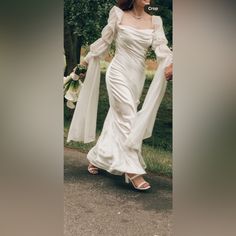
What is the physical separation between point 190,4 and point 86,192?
90.0 inches

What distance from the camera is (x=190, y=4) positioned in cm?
480

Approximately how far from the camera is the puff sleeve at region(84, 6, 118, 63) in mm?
4855

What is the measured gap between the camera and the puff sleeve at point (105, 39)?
4.86 metres

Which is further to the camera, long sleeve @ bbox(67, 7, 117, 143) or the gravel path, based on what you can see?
long sleeve @ bbox(67, 7, 117, 143)

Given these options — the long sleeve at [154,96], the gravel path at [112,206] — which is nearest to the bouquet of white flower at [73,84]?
the gravel path at [112,206]

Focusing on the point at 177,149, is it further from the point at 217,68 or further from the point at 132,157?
the point at 217,68

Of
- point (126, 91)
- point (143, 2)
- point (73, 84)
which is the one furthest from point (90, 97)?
point (143, 2)

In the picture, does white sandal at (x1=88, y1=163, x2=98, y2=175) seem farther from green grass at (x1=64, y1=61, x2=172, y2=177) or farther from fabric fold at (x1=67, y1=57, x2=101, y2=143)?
green grass at (x1=64, y1=61, x2=172, y2=177)

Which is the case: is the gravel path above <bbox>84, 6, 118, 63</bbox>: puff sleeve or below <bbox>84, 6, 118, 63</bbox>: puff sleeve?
below

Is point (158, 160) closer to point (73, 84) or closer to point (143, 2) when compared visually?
point (73, 84)

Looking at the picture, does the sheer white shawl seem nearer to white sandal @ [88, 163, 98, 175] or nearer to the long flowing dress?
the long flowing dress

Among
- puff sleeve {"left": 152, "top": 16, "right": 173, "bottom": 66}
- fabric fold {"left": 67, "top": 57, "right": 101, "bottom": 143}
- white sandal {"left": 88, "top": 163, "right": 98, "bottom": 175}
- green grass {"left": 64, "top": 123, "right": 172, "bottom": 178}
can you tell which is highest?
puff sleeve {"left": 152, "top": 16, "right": 173, "bottom": 66}

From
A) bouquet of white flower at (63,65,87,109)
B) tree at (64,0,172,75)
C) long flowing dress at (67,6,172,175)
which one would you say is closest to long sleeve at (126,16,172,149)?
long flowing dress at (67,6,172,175)

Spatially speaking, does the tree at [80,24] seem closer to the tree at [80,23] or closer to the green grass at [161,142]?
the tree at [80,23]
